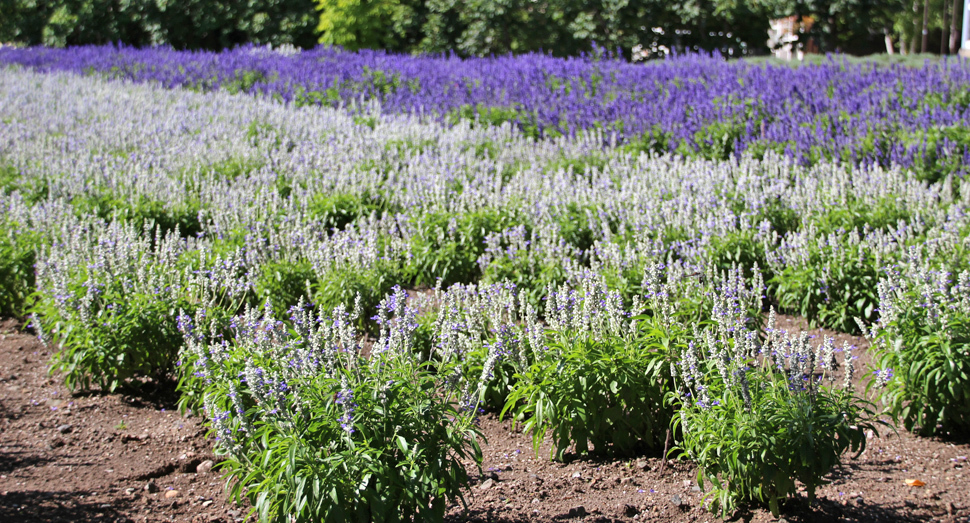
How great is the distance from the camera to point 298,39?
80.5ft

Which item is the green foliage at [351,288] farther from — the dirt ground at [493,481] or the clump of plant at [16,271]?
the clump of plant at [16,271]

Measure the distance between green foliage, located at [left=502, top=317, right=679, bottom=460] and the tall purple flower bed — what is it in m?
4.97

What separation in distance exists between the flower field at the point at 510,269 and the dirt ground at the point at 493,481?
0.14m

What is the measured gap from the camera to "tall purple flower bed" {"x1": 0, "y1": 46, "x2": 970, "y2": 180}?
8.51 meters

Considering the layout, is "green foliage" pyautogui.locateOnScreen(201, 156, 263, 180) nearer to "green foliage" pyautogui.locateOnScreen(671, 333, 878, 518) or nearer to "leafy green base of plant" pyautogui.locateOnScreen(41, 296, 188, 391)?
"leafy green base of plant" pyautogui.locateOnScreen(41, 296, 188, 391)

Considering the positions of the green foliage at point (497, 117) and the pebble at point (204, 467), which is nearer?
the pebble at point (204, 467)

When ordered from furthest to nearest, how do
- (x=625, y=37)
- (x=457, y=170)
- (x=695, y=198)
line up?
(x=625, y=37) < (x=457, y=170) < (x=695, y=198)

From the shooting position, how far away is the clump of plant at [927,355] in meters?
3.73

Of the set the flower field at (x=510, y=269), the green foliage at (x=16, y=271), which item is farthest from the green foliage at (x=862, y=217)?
the green foliage at (x=16, y=271)

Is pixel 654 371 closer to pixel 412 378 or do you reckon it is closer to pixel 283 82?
pixel 412 378

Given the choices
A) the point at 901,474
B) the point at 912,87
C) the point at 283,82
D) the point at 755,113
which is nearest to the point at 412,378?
the point at 901,474

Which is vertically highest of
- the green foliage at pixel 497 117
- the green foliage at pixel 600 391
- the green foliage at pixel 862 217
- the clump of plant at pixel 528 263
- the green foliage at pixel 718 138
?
the green foliage at pixel 497 117

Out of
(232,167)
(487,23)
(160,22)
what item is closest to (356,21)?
(487,23)

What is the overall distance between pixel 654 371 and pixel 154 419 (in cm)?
274
